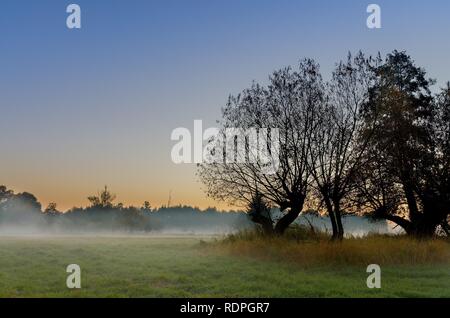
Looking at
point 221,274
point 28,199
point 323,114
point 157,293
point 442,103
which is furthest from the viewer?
point 28,199

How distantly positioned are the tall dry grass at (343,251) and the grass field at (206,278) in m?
0.66

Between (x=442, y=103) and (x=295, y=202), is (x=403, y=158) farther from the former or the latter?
(x=295, y=202)

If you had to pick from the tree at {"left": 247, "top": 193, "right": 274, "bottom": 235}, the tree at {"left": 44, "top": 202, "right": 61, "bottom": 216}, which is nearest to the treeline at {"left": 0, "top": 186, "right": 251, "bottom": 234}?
the tree at {"left": 44, "top": 202, "right": 61, "bottom": 216}

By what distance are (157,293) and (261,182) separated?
19.8 m

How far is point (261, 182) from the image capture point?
34531mm

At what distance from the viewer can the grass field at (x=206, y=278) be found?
1600 centimetres

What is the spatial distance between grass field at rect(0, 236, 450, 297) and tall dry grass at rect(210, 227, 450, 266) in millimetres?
663

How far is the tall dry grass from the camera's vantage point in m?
24.7

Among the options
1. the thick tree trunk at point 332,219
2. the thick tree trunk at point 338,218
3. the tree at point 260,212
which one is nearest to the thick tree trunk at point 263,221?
the tree at point 260,212

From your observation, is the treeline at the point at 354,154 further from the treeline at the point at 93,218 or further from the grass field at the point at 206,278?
the treeline at the point at 93,218

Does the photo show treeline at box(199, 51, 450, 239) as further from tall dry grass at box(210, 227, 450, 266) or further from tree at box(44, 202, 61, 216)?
tree at box(44, 202, 61, 216)
